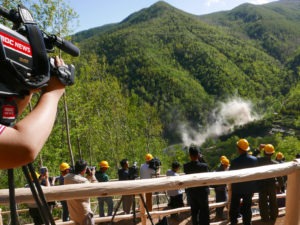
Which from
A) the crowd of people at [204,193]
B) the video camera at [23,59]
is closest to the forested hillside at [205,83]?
Answer: the crowd of people at [204,193]

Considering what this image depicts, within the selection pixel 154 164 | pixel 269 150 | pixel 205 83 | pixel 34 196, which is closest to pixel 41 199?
pixel 34 196

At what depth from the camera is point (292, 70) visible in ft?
437

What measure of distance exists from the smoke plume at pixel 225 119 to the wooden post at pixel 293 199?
114620 millimetres

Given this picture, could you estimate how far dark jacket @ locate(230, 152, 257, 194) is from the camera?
5773 mm

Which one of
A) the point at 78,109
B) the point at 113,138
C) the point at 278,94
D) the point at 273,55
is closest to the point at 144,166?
the point at 78,109

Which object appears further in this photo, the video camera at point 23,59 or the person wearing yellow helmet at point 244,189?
the person wearing yellow helmet at point 244,189

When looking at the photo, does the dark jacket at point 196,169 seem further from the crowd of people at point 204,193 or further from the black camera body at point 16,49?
Answer: the black camera body at point 16,49

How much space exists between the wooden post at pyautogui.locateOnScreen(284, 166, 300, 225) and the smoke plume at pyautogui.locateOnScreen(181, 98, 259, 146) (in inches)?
4513

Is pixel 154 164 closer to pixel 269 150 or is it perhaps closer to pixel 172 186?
pixel 269 150

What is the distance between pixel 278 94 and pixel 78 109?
117 m

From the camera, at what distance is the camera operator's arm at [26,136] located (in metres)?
1.00

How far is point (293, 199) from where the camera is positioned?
3.40m

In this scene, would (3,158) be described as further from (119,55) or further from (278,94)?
(278,94)

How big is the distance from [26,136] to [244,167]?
528 cm
